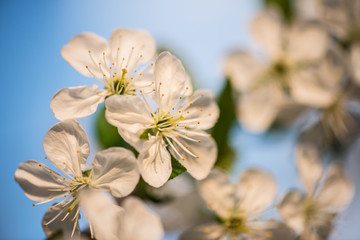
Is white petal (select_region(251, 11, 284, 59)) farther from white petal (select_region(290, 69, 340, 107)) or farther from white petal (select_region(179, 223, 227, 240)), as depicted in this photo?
white petal (select_region(179, 223, 227, 240))

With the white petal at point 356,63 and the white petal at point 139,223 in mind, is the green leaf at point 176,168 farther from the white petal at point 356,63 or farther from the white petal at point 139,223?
the white petal at point 356,63

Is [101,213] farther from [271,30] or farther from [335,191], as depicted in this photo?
[271,30]

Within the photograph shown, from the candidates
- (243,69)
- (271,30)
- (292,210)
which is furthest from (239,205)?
(271,30)

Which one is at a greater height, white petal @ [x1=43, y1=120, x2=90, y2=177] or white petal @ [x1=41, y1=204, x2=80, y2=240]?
white petal @ [x1=43, y1=120, x2=90, y2=177]

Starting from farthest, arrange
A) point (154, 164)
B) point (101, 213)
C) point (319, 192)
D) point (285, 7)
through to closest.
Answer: point (285, 7), point (319, 192), point (154, 164), point (101, 213)

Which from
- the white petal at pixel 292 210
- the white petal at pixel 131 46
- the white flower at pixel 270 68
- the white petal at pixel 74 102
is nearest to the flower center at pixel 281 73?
the white flower at pixel 270 68

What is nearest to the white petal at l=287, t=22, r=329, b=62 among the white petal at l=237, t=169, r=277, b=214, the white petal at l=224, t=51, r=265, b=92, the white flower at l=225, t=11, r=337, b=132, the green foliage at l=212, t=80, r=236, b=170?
the white flower at l=225, t=11, r=337, b=132
